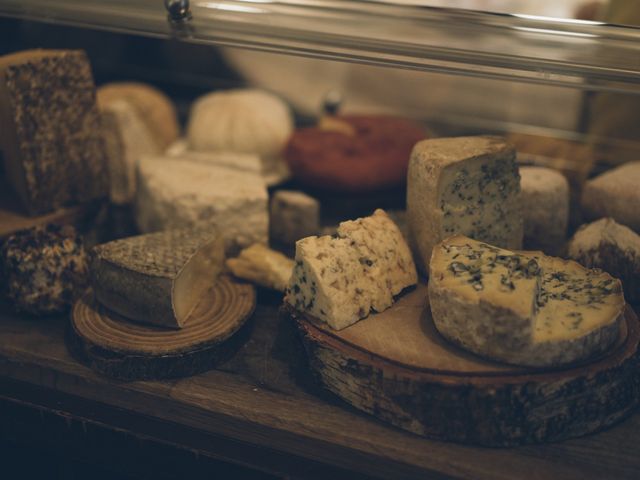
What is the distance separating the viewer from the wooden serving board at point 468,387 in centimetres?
120

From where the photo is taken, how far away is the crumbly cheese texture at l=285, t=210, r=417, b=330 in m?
1.33

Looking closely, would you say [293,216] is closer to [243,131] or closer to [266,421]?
[243,131]

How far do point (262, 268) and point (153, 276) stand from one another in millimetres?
305

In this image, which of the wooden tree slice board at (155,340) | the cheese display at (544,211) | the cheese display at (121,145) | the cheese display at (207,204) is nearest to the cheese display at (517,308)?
the cheese display at (544,211)

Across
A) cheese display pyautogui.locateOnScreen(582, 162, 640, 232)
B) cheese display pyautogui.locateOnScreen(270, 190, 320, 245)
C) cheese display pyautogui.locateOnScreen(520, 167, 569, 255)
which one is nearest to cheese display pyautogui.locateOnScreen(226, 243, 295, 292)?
cheese display pyautogui.locateOnScreen(270, 190, 320, 245)

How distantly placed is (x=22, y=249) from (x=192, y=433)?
583 millimetres

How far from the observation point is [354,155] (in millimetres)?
2070

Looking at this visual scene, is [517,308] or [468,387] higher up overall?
[517,308]

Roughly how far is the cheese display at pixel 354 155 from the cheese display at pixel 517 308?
674 mm

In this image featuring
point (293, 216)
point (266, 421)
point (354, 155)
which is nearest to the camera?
point (266, 421)

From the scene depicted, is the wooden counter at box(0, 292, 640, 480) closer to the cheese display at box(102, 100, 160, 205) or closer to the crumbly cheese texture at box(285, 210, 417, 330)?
the crumbly cheese texture at box(285, 210, 417, 330)

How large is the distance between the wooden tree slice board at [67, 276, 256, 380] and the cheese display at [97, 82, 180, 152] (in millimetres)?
863

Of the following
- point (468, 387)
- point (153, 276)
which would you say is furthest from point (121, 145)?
point (468, 387)

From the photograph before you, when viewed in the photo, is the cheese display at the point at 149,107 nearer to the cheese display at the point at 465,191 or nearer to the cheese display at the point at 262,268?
the cheese display at the point at 262,268
